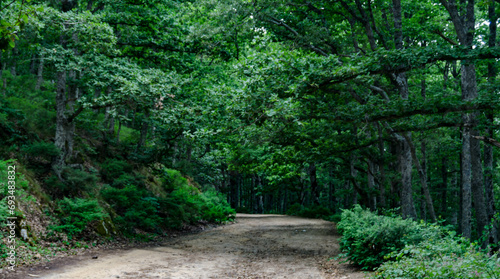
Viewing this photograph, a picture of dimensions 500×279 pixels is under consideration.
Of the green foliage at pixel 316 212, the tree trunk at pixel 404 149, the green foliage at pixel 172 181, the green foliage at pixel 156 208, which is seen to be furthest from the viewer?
the green foliage at pixel 316 212

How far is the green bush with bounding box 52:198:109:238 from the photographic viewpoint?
9.49 metres

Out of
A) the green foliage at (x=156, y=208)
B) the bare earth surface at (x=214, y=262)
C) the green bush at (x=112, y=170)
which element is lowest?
the bare earth surface at (x=214, y=262)

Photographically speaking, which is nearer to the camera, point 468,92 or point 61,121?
point 468,92

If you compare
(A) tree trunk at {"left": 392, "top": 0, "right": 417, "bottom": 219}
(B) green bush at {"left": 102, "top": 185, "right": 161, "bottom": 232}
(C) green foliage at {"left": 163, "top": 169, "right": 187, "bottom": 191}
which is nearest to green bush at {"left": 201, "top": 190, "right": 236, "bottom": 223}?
(C) green foliage at {"left": 163, "top": 169, "right": 187, "bottom": 191}

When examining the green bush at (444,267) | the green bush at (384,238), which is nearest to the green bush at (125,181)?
the green bush at (384,238)

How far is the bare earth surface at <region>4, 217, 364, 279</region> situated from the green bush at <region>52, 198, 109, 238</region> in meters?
1.24

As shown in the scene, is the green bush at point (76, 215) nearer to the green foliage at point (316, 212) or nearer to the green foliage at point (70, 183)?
the green foliage at point (70, 183)

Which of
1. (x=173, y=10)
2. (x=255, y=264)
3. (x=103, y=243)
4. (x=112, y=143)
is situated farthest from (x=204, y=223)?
(x=173, y=10)

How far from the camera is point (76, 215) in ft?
32.7

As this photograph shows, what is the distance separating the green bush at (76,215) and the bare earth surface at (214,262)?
1.24 metres

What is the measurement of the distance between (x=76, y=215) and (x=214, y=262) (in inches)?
173

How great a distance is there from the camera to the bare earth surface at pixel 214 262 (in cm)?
706

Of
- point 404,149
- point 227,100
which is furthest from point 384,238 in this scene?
point 404,149

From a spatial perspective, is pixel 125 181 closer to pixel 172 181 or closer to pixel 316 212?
pixel 172 181
